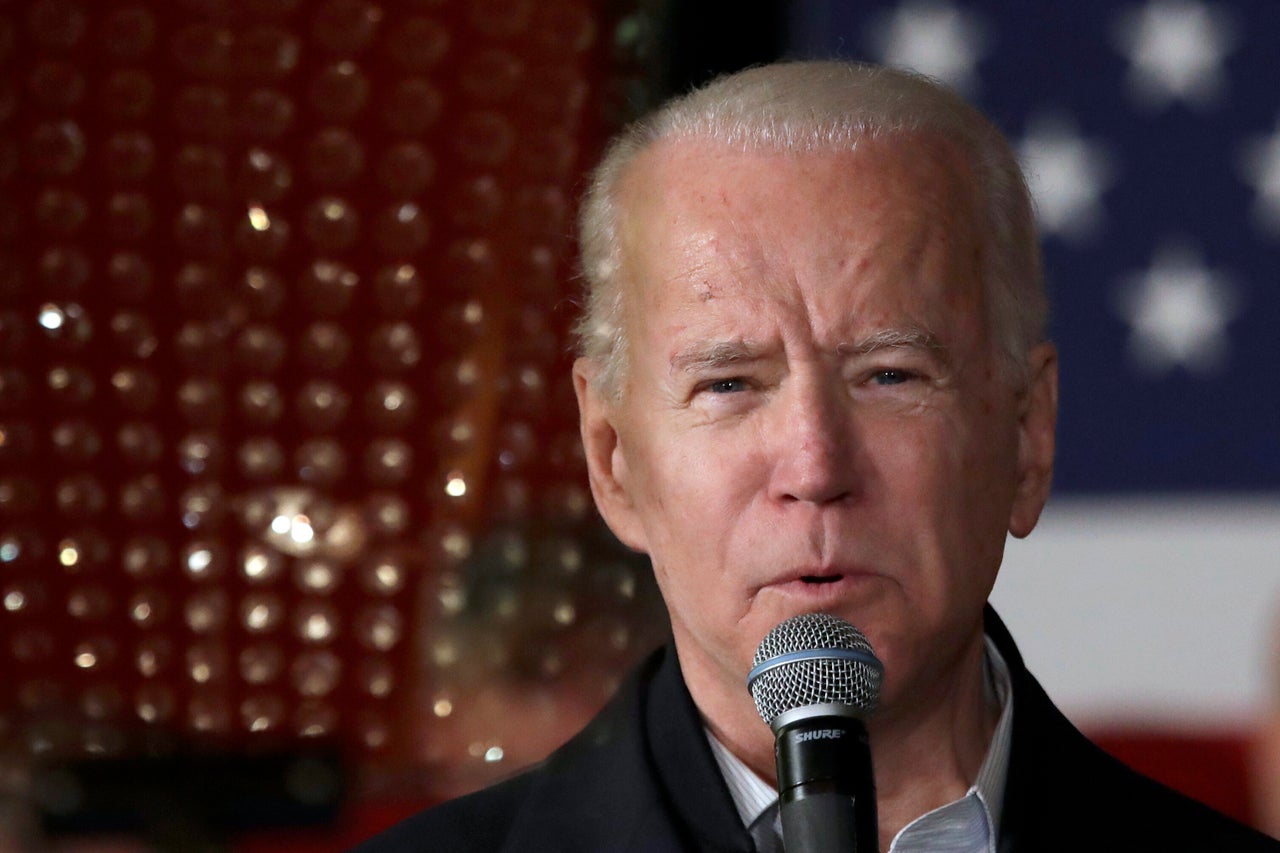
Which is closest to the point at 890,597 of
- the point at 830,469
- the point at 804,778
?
the point at 830,469

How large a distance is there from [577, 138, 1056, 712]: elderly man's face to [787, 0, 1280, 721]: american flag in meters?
1.18

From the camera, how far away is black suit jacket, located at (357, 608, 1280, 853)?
47.8 inches

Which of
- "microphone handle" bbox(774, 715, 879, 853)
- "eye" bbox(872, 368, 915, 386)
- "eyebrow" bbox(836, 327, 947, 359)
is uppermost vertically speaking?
"eyebrow" bbox(836, 327, 947, 359)

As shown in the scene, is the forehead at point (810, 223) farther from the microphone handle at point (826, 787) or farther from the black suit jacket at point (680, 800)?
the microphone handle at point (826, 787)

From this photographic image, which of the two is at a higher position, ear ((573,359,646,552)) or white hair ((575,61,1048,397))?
white hair ((575,61,1048,397))

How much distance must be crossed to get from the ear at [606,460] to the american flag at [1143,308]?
3.76 ft

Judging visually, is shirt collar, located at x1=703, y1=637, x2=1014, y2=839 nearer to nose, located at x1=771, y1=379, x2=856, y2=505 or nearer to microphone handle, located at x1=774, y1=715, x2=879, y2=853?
nose, located at x1=771, y1=379, x2=856, y2=505

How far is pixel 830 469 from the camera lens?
109 cm

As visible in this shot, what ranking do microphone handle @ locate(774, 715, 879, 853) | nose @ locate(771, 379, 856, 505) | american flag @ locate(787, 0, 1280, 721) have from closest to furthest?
microphone handle @ locate(774, 715, 879, 853)
nose @ locate(771, 379, 856, 505)
american flag @ locate(787, 0, 1280, 721)

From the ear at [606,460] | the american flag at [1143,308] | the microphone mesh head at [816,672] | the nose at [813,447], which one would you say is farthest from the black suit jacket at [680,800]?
the american flag at [1143,308]

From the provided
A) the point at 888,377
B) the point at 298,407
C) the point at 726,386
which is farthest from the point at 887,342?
the point at 298,407

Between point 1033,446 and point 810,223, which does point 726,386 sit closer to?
point 810,223

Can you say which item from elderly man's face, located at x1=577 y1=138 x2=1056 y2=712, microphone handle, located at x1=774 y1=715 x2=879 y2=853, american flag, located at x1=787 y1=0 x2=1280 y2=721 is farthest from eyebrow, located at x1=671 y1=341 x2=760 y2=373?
american flag, located at x1=787 y1=0 x2=1280 y2=721

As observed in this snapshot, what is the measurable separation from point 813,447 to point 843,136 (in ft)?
0.89
